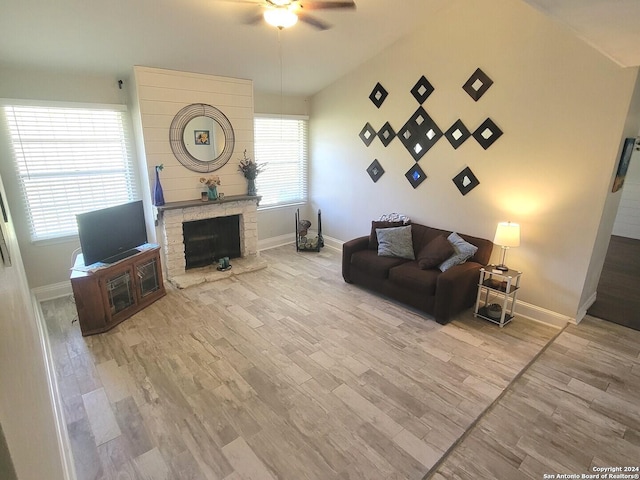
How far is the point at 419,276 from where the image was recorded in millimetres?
3713

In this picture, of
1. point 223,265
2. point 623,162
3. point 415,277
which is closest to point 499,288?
point 415,277

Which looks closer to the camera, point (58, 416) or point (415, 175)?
point (58, 416)

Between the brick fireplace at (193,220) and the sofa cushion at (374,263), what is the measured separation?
148 centimetres

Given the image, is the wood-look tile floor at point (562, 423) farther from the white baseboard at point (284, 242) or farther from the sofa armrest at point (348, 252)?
the white baseboard at point (284, 242)

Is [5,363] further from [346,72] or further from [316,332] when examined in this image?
[346,72]

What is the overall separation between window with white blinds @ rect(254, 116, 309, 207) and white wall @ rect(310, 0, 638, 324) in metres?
1.60

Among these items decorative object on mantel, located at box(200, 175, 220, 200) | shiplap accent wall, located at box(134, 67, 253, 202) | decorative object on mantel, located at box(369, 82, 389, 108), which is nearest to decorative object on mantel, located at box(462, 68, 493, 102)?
decorative object on mantel, located at box(369, 82, 389, 108)

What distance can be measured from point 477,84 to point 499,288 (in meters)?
2.23

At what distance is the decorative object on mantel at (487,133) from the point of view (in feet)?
12.1

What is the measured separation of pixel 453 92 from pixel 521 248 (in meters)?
1.93

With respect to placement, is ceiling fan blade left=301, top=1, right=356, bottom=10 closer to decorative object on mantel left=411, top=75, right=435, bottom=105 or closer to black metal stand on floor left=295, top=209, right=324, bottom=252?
decorative object on mantel left=411, top=75, right=435, bottom=105

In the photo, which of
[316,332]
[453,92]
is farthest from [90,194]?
[453,92]

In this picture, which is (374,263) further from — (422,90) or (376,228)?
(422,90)

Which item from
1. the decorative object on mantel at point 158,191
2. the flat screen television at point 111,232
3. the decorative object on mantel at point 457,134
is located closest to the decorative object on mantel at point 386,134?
the decorative object on mantel at point 457,134
